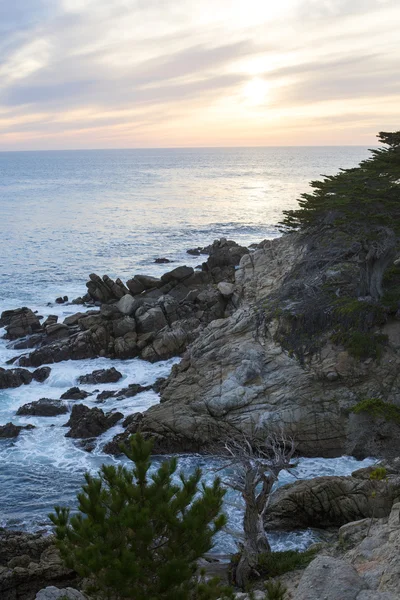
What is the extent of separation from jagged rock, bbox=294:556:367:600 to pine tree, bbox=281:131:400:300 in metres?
15.0

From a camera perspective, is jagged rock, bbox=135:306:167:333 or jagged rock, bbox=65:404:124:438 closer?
jagged rock, bbox=65:404:124:438

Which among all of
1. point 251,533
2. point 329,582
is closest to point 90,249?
point 251,533

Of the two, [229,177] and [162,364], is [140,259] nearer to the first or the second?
[162,364]

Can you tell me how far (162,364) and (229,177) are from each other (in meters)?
142

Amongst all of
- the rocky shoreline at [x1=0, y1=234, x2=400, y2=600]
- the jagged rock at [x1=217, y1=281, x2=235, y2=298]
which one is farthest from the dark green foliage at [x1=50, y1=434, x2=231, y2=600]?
the jagged rock at [x1=217, y1=281, x2=235, y2=298]

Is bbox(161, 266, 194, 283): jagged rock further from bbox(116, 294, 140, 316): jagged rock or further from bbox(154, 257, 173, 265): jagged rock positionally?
bbox(154, 257, 173, 265): jagged rock

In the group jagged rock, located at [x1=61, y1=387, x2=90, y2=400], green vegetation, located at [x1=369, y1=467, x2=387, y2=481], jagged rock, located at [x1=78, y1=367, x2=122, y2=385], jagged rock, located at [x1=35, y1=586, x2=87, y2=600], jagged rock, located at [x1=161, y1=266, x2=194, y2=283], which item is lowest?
jagged rock, located at [x1=61, y1=387, x2=90, y2=400]

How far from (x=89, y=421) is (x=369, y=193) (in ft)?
47.6

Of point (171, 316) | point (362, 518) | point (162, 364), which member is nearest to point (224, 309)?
point (171, 316)

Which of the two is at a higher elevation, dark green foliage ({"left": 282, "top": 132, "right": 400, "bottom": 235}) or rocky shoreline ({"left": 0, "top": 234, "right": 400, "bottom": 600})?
dark green foliage ({"left": 282, "top": 132, "right": 400, "bottom": 235})

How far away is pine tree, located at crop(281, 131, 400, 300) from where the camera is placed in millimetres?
24188

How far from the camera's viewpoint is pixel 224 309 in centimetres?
3438

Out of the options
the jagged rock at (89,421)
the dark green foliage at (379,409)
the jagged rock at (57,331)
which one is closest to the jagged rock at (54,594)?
the jagged rock at (89,421)

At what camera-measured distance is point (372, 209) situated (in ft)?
81.3
